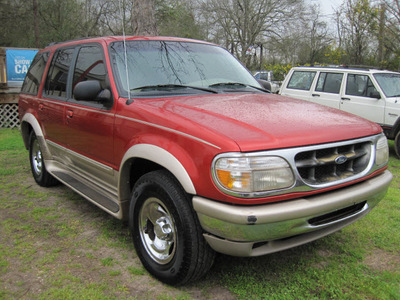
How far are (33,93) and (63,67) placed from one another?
0.97m

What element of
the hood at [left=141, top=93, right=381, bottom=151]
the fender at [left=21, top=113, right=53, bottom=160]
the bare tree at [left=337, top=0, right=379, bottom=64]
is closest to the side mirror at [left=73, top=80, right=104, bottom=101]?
the hood at [left=141, top=93, right=381, bottom=151]

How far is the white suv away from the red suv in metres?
4.64

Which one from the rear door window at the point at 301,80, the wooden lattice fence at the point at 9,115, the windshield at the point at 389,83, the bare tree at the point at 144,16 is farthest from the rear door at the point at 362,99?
the wooden lattice fence at the point at 9,115

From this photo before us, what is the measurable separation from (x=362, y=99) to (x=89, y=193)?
21.2 ft

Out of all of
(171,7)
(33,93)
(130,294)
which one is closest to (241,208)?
(130,294)

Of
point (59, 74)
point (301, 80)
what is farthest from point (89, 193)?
point (301, 80)

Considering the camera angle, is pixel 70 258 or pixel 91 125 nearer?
pixel 70 258

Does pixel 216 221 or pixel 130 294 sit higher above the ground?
pixel 216 221

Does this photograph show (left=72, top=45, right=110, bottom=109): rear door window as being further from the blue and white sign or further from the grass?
the blue and white sign

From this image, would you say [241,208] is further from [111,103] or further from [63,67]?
[63,67]

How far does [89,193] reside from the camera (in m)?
3.52

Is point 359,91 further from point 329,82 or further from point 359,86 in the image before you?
point 329,82

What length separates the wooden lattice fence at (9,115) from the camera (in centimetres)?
1035

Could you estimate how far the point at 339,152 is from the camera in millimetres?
2520
